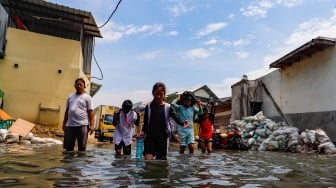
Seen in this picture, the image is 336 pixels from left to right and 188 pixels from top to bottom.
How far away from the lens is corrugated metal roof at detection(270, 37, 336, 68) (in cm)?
1350

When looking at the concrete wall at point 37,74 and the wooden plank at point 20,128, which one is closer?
→ the wooden plank at point 20,128

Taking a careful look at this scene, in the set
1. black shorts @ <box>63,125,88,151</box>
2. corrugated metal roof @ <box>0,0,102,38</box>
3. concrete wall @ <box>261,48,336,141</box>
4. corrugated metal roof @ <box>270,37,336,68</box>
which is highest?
corrugated metal roof @ <box>0,0,102,38</box>

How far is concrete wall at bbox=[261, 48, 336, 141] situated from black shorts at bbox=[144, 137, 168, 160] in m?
9.47

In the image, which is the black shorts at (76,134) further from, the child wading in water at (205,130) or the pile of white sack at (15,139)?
the pile of white sack at (15,139)

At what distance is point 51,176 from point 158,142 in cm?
214

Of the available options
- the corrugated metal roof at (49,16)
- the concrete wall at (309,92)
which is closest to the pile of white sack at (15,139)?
the corrugated metal roof at (49,16)

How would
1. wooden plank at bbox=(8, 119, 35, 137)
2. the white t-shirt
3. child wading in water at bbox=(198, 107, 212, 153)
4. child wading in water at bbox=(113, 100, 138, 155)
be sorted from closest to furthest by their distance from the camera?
1. the white t-shirt
2. child wading in water at bbox=(113, 100, 138, 155)
3. child wading in water at bbox=(198, 107, 212, 153)
4. wooden plank at bbox=(8, 119, 35, 137)

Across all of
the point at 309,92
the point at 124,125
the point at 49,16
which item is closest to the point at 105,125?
the point at 49,16

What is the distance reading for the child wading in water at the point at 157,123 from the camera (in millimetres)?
5613

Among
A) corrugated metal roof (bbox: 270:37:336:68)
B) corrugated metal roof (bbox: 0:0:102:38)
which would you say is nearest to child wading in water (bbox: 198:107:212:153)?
corrugated metal roof (bbox: 270:37:336:68)

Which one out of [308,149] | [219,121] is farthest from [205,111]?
[219,121]

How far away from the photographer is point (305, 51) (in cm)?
1491

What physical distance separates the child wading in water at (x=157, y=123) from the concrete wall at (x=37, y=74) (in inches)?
420

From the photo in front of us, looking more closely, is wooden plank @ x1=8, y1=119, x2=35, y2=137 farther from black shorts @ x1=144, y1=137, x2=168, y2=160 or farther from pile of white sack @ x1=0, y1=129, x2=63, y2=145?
black shorts @ x1=144, y1=137, x2=168, y2=160
